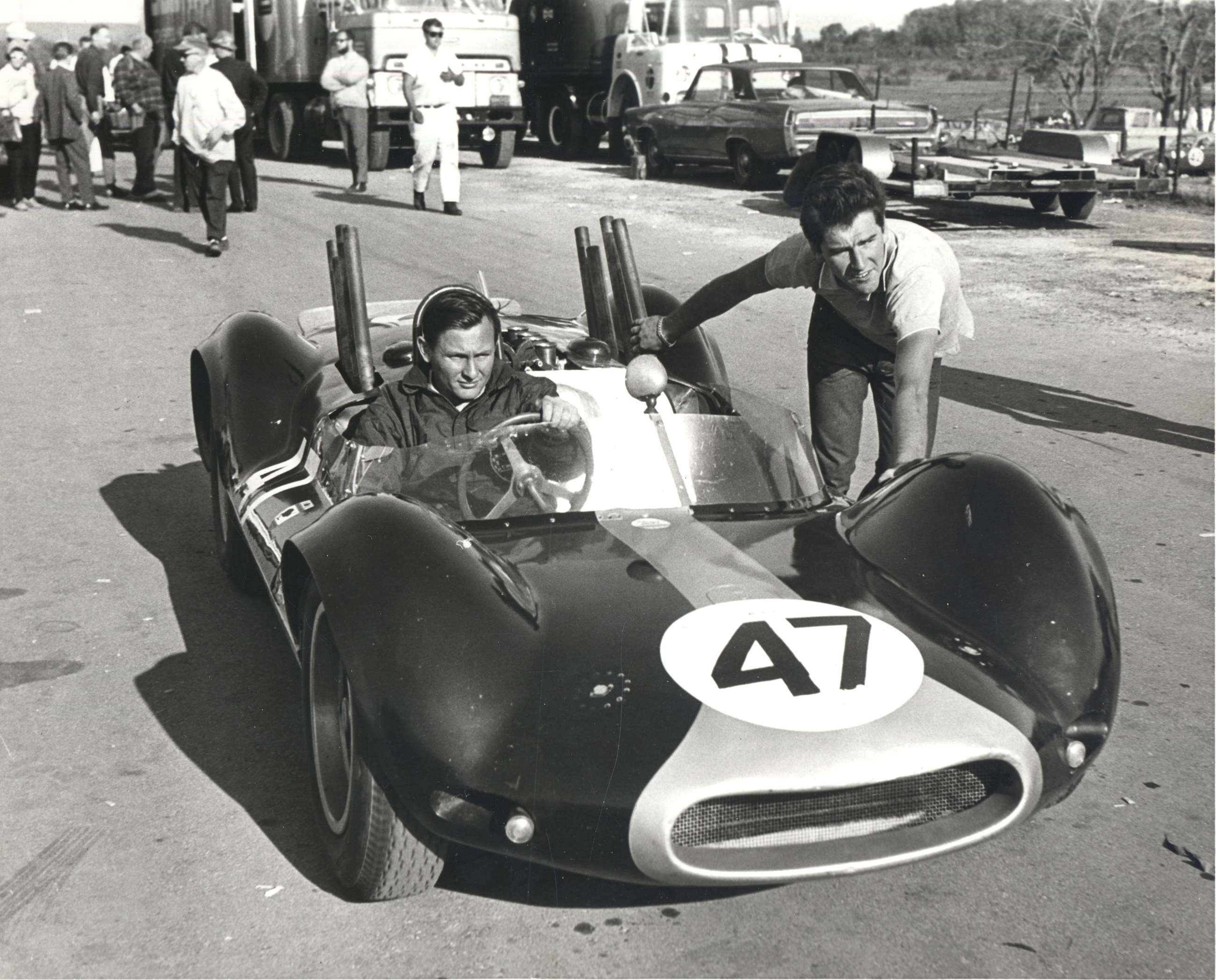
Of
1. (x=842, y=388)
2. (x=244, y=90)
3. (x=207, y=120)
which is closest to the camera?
(x=842, y=388)

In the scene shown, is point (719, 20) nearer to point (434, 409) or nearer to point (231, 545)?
point (231, 545)

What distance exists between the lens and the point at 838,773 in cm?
289

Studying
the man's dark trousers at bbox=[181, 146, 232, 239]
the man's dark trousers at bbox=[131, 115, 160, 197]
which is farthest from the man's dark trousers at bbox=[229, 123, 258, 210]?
the man's dark trousers at bbox=[181, 146, 232, 239]

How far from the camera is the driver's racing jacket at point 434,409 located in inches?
170

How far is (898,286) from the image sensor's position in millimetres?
4445

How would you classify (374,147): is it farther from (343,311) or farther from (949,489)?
(949,489)

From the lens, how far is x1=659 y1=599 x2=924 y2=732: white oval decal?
3029 millimetres

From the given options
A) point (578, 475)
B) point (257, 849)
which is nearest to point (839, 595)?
point (578, 475)

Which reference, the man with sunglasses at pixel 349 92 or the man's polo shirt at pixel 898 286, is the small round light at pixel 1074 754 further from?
the man with sunglasses at pixel 349 92

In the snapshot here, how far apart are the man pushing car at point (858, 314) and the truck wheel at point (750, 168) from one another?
46.5 feet

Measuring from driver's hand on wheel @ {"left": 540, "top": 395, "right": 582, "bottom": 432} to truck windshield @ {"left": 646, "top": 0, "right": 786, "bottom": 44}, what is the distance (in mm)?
18907

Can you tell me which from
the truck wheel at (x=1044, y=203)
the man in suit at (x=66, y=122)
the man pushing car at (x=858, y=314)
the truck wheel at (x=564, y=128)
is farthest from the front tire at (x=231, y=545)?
the truck wheel at (x=564, y=128)

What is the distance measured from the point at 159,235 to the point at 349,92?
3.52m

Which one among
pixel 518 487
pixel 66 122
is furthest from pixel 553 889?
pixel 66 122
